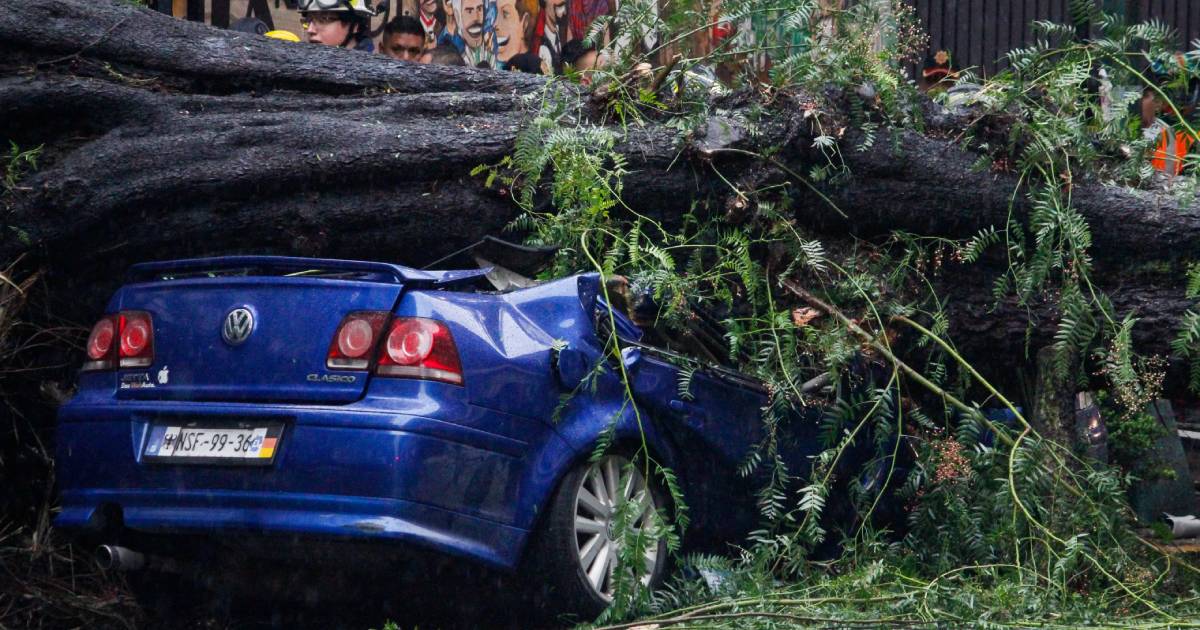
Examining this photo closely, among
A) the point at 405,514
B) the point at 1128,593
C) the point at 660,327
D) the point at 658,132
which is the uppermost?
the point at 658,132

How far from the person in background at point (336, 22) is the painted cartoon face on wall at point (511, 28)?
12.0 feet

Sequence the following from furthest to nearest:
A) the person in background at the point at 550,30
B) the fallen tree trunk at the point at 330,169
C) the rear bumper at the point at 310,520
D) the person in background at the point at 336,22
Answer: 1. the person in background at the point at 550,30
2. the person in background at the point at 336,22
3. the fallen tree trunk at the point at 330,169
4. the rear bumper at the point at 310,520

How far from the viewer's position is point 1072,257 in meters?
5.52

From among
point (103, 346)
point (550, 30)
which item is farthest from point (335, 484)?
point (550, 30)

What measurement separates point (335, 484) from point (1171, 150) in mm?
3869

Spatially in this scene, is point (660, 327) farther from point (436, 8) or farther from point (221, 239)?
point (436, 8)

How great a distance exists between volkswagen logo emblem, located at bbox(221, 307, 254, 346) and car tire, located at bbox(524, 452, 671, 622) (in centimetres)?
115

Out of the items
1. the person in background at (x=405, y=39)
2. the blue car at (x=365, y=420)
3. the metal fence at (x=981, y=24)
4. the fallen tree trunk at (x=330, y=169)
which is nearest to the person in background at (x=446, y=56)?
the person in background at (x=405, y=39)

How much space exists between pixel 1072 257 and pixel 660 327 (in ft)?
5.65

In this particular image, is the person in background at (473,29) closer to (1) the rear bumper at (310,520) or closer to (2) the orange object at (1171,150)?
(2) the orange object at (1171,150)

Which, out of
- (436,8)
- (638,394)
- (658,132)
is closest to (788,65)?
(658,132)

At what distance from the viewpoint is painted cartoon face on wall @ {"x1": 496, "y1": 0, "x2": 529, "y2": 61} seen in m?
11.3

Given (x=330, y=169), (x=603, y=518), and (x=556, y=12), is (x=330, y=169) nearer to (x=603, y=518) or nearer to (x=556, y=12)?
(x=603, y=518)

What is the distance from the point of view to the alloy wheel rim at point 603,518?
4.66 m
